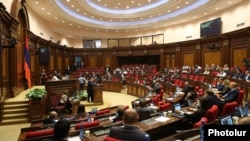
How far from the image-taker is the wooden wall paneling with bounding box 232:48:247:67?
12291 mm

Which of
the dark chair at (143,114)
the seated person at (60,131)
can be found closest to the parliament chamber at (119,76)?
the dark chair at (143,114)

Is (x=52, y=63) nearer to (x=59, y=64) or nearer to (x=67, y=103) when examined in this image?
(x=59, y=64)

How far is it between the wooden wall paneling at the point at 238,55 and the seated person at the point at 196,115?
968cm

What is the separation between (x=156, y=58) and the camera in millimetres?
22062

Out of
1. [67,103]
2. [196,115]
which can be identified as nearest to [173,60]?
[67,103]

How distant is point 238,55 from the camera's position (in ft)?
42.0

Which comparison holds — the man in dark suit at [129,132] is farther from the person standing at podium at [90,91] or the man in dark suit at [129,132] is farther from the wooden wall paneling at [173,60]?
the wooden wall paneling at [173,60]

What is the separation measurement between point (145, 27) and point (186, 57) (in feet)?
20.8

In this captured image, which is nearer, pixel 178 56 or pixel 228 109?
pixel 228 109

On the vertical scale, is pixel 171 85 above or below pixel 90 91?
above

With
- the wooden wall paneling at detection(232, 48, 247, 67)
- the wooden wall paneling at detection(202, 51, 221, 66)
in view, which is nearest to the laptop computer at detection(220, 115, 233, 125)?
the wooden wall paneling at detection(232, 48, 247, 67)

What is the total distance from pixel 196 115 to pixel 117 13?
17.0 meters

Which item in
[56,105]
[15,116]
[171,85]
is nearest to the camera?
[15,116]

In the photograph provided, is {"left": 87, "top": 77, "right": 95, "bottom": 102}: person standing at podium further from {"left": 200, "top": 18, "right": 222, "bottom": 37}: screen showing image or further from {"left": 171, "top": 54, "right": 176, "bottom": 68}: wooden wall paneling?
{"left": 171, "top": 54, "right": 176, "bottom": 68}: wooden wall paneling
